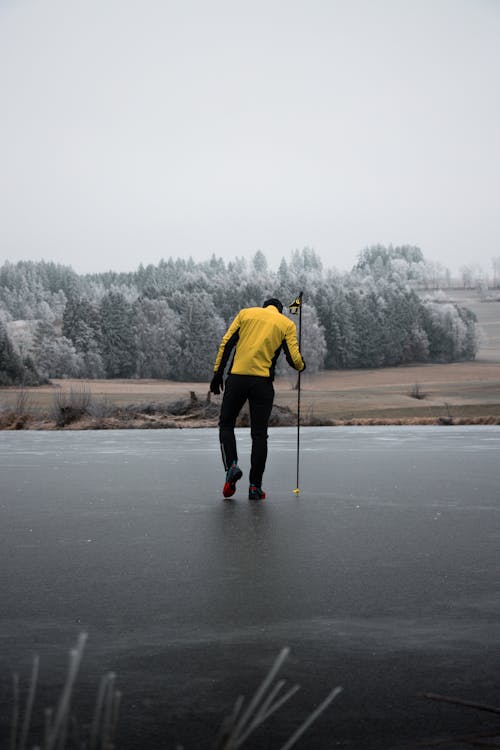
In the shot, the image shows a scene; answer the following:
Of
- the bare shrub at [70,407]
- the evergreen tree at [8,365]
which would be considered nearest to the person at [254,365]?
the bare shrub at [70,407]

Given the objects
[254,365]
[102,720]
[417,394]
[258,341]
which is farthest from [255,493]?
[417,394]

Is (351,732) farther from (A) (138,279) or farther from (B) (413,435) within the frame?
(A) (138,279)

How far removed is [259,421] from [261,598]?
5518 millimetres

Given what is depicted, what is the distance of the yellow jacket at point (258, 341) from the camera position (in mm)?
11391

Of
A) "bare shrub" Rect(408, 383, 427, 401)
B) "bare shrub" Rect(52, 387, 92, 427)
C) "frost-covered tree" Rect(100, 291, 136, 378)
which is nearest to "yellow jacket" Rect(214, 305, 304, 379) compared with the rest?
"bare shrub" Rect(52, 387, 92, 427)

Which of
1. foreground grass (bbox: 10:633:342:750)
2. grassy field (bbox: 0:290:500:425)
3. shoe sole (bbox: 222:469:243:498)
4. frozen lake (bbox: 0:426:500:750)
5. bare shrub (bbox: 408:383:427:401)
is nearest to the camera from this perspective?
foreground grass (bbox: 10:633:342:750)

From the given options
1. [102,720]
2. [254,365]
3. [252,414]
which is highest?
[254,365]

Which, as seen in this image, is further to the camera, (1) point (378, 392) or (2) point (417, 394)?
(1) point (378, 392)

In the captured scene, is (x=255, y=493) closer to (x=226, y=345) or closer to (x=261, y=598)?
(x=226, y=345)

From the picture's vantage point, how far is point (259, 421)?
1139 centimetres

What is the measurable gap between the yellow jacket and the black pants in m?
0.11

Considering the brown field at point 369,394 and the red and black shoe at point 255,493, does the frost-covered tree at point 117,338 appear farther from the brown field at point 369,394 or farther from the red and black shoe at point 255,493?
the red and black shoe at point 255,493

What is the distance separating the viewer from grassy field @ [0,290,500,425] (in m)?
34.0

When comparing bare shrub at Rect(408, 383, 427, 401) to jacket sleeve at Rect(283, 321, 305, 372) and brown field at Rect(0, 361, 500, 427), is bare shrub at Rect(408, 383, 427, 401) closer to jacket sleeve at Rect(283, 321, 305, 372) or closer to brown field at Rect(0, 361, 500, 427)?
brown field at Rect(0, 361, 500, 427)
